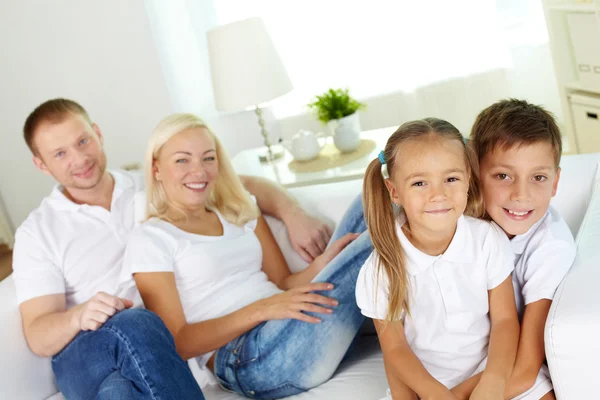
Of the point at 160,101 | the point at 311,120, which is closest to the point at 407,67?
the point at 311,120

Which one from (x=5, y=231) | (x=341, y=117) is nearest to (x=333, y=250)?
(x=341, y=117)

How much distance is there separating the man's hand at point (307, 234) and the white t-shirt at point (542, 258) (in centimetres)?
67

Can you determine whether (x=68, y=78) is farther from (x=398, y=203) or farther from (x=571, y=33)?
(x=398, y=203)

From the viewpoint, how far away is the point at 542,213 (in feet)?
4.86

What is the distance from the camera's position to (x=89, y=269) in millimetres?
2004

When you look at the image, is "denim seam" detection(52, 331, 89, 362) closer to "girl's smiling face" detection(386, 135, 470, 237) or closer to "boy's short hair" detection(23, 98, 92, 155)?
"boy's short hair" detection(23, 98, 92, 155)

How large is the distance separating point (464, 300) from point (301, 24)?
2.73 meters

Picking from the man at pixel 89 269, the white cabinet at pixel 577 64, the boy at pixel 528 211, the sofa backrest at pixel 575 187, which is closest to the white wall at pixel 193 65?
the white cabinet at pixel 577 64

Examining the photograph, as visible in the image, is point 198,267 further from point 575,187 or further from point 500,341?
point 575,187

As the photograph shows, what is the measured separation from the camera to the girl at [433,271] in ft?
4.70

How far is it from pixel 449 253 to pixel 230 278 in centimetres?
67

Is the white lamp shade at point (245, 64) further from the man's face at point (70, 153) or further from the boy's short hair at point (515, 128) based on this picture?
the boy's short hair at point (515, 128)

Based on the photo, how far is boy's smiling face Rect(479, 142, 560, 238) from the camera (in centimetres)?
146

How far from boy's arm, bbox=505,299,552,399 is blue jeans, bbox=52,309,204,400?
2.15 feet
